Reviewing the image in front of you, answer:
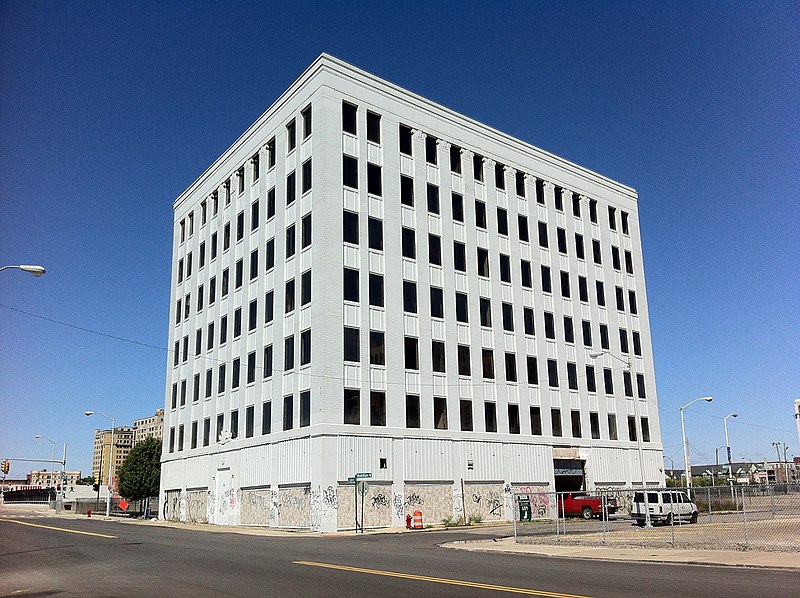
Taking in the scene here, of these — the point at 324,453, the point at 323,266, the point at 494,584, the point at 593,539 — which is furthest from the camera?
the point at 323,266

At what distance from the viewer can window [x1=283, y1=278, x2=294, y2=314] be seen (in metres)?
47.4

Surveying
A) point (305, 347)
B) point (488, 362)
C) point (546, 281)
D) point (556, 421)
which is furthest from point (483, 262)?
point (305, 347)

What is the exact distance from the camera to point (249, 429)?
5022 centimetres

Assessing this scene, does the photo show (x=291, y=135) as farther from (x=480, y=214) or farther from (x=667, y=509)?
(x=667, y=509)

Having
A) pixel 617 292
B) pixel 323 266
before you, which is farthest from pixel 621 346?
pixel 323 266

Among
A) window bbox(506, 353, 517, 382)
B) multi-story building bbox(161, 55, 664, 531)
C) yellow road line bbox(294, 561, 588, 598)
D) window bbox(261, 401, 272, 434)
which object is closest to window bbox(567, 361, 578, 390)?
multi-story building bbox(161, 55, 664, 531)

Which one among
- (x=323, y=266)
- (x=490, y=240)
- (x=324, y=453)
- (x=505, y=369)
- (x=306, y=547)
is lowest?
(x=306, y=547)

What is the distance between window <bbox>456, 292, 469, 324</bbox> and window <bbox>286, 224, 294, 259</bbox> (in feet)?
40.1

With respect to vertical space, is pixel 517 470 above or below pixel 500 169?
below

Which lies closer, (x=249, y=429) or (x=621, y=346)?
(x=249, y=429)

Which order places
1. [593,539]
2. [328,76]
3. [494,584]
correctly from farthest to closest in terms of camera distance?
[328,76] → [593,539] → [494,584]

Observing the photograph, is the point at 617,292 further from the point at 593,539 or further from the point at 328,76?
the point at 593,539

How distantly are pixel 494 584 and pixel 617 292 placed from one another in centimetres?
5338

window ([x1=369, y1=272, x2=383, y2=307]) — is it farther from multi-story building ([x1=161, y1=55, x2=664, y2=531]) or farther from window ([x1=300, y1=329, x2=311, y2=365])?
window ([x1=300, y1=329, x2=311, y2=365])
